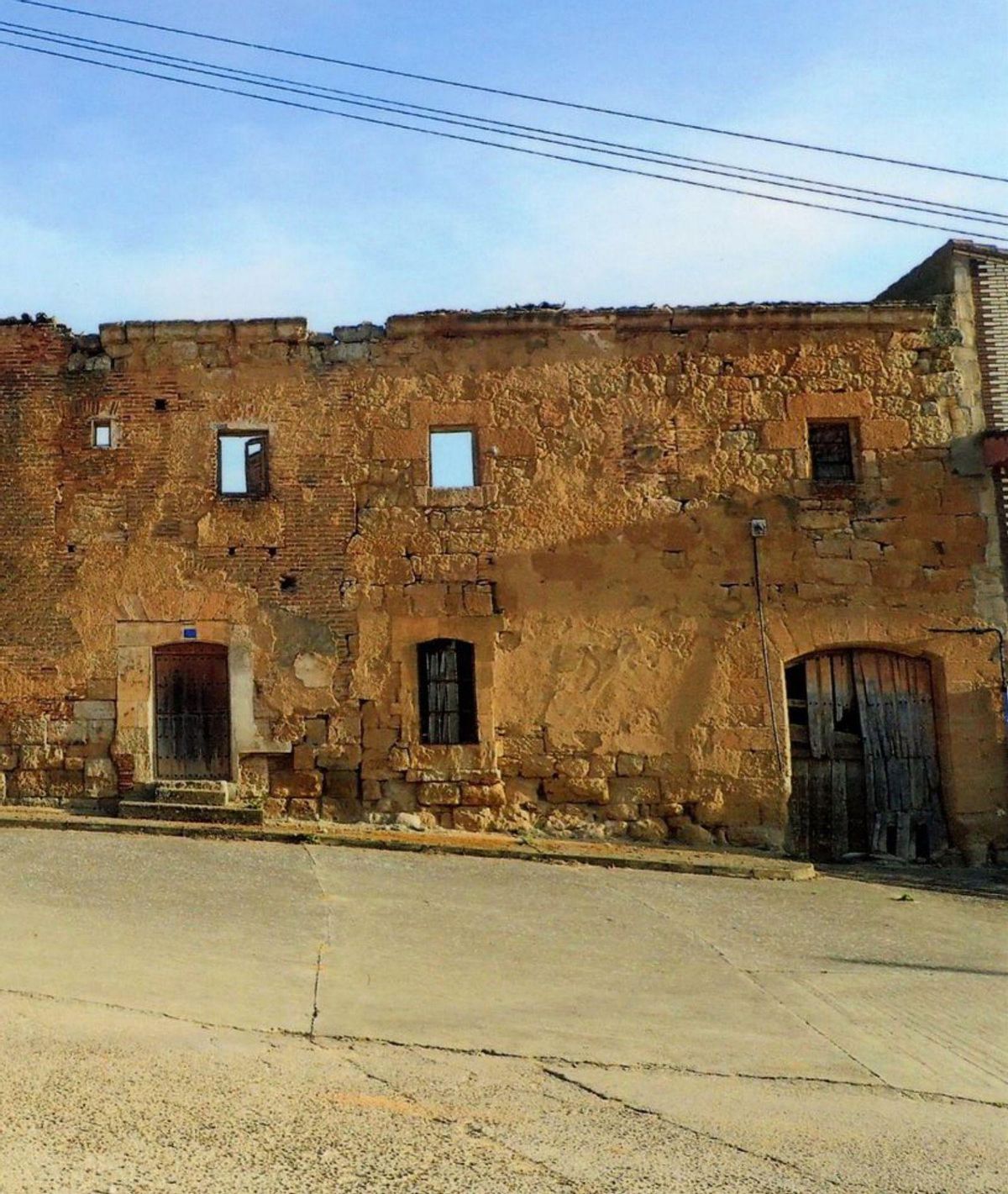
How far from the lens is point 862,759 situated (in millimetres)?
12984

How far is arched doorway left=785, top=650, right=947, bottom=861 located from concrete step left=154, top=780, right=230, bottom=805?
591cm

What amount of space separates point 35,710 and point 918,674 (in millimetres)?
9417

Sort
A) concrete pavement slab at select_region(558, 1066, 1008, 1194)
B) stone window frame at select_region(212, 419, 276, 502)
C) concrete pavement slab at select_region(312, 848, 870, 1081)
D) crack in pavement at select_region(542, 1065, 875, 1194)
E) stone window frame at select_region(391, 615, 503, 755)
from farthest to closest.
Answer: stone window frame at select_region(212, 419, 276, 502) < stone window frame at select_region(391, 615, 503, 755) < concrete pavement slab at select_region(312, 848, 870, 1081) < concrete pavement slab at select_region(558, 1066, 1008, 1194) < crack in pavement at select_region(542, 1065, 875, 1194)

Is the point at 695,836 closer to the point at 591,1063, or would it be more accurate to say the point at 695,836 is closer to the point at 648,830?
the point at 648,830

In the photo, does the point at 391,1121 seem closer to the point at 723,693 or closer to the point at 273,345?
the point at 723,693

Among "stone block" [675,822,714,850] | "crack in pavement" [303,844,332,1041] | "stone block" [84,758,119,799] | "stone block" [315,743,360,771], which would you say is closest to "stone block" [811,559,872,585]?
"stone block" [675,822,714,850]

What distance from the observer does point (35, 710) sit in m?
12.9

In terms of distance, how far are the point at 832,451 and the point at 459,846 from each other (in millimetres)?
5919

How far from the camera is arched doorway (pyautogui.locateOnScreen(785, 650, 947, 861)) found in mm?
12891

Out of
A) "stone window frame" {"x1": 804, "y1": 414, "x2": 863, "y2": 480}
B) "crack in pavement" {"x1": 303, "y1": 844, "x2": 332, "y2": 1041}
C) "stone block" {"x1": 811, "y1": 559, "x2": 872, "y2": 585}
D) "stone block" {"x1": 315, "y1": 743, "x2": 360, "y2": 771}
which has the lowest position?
"crack in pavement" {"x1": 303, "y1": 844, "x2": 332, "y2": 1041}

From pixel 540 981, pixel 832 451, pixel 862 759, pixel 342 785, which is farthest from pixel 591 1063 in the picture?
pixel 832 451

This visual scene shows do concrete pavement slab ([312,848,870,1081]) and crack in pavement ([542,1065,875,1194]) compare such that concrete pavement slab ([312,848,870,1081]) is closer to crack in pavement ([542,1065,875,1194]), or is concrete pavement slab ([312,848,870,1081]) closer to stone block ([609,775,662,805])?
crack in pavement ([542,1065,875,1194])

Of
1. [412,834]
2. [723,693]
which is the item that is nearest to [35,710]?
[412,834]

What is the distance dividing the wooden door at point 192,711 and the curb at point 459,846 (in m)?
0.82
